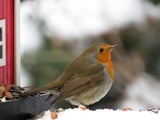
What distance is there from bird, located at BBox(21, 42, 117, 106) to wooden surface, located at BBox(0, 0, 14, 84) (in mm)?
249

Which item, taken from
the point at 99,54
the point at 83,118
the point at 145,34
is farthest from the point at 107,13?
the point at 83,118

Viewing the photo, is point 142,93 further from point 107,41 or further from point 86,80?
point 86,80

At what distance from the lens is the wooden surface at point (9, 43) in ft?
14.7

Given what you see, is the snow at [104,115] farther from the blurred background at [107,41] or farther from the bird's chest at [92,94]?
the blurred background at [107,41]

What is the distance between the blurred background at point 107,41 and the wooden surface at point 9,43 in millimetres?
1722

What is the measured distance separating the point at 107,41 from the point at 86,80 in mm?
2024

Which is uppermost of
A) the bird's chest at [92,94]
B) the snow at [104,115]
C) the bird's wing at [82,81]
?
the bird's wing at [82,81]

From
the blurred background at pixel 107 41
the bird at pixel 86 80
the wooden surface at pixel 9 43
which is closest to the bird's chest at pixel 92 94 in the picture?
the bird at pixel 86 80

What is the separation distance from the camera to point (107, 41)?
21.3 feet

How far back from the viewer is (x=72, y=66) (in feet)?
14.8

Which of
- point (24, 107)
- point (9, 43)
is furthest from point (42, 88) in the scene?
point (9, 43)

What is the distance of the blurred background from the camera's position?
641 centimetres

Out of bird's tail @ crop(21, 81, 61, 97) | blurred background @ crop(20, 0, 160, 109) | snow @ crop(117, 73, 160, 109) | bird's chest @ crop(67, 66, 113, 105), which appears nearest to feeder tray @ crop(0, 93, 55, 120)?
bird's tail @ crop(21, 81, 61, 97)

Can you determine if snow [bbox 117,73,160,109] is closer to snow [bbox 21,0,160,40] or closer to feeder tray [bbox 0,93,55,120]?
snow [bbox 21,0,160,40]
